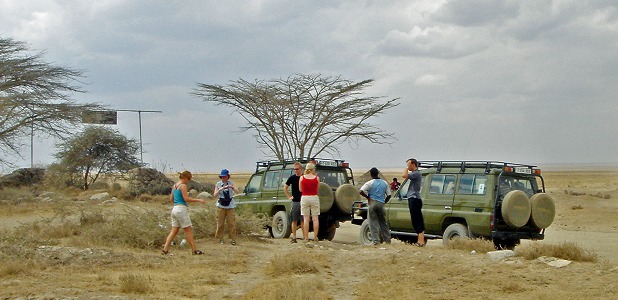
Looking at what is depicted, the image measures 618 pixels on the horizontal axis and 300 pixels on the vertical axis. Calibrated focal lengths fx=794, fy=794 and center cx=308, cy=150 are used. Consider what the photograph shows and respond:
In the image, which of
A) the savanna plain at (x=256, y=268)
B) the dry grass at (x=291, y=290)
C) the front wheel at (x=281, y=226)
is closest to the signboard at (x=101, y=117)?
the front wheel at (x=281, y=226)

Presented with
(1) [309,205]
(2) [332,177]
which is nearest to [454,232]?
(1) [309,205]

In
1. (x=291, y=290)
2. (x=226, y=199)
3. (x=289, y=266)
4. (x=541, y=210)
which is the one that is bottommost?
(x=291, y=290)

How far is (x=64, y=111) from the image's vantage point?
3703 cm

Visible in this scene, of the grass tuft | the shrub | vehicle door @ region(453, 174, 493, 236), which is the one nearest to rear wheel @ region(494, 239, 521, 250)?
vehicle door @ region(453, 174, 493, 236)

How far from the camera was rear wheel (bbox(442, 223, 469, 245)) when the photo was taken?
14859 mm

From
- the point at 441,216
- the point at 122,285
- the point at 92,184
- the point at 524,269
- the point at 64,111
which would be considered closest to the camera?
the point at 122,285

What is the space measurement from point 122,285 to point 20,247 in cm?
371

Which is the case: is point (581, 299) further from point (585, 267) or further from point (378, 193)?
point (378, 193)

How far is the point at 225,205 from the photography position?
15.5 m

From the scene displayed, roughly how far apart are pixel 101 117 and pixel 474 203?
30.7m

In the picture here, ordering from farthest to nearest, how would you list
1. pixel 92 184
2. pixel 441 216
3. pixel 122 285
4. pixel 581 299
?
1. pixel 92 184
2. pixel 441 216
3. pixel 122 285
4. pixel 581 299

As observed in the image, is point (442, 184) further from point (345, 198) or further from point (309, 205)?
point (345, 198)

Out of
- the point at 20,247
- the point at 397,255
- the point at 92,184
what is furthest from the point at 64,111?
the point at 397,255

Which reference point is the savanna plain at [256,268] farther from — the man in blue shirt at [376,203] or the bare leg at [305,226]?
the man in blue shirt at [376,203]
